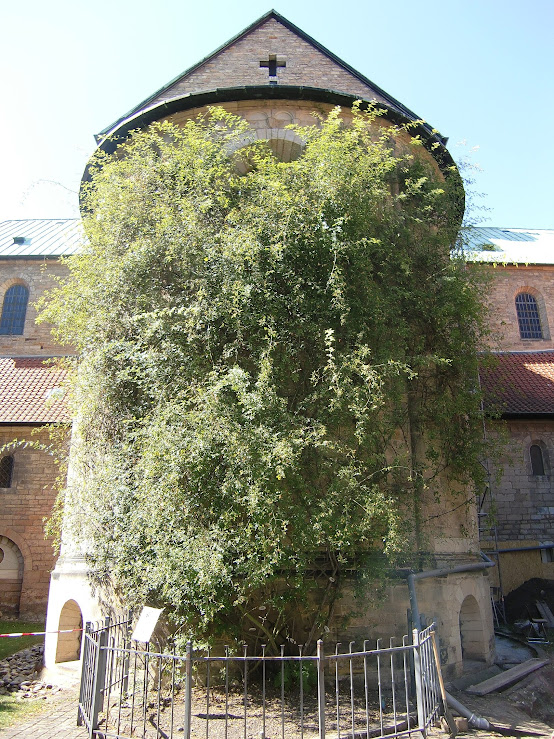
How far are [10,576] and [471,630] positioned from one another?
34.9ft

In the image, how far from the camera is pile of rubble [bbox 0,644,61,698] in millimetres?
8102

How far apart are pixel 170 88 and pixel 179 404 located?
6775mm

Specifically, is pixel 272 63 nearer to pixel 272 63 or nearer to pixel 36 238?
pixel 272 63

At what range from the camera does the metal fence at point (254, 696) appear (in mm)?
5383

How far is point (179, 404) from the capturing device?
6.94m

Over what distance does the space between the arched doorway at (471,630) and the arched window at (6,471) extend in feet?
36.2

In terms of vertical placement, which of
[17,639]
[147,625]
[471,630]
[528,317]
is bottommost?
[17,639]

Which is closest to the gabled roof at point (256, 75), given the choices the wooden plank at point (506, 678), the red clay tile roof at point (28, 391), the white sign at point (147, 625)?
the red clay tile roof at point (28, 391)

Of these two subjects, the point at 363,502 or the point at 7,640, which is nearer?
the point at 363,502

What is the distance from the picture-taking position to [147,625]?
598 centimetres

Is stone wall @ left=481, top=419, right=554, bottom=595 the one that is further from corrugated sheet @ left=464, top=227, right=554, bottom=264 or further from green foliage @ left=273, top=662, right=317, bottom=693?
green foliage @ left=273, top=662, right=317, bottom=693

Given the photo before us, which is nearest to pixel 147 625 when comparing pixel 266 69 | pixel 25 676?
pixel 25 676

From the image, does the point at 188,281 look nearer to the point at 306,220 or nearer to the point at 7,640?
the point at 306,220

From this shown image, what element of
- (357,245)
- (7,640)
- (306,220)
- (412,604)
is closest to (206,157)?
(306,220)
